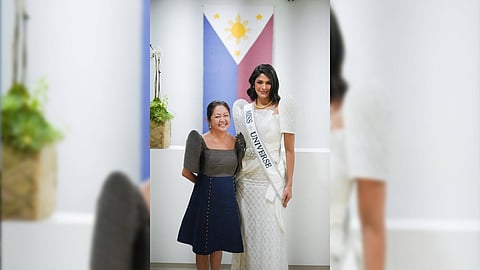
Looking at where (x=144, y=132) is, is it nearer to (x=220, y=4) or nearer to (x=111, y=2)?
(x=111, y=2)

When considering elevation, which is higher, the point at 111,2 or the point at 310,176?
the point at 111,2

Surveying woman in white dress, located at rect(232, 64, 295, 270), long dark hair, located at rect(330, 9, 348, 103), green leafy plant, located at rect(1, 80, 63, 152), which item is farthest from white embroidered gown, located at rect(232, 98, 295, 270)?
green leafy plant, located at rect(1, 80, 63, 152)

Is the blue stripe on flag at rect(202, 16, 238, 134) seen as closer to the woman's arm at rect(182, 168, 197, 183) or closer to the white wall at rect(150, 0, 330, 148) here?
the white wall at rect(150, 0, 330, 148)

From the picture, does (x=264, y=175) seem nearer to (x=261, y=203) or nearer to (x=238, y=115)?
(x=261, y=203)

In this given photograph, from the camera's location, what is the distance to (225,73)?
10.2 ft

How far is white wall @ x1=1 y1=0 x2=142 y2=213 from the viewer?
0.77 meters

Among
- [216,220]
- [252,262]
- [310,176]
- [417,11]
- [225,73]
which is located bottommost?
[252,262]

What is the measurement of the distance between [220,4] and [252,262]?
1.63 m

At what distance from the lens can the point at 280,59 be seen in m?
3.19

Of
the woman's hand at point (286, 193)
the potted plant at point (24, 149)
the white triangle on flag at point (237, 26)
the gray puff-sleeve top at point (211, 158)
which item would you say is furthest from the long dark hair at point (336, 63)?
the white triangle on flag at point (237, 26)

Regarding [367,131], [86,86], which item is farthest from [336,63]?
[86,86]

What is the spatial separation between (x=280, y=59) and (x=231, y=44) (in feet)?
1.10

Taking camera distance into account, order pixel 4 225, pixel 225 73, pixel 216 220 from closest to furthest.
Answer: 1. pixel 4 225
2. pixel 216 220
3. pixel 225 73

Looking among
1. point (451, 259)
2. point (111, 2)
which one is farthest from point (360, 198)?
point (111, 2)
